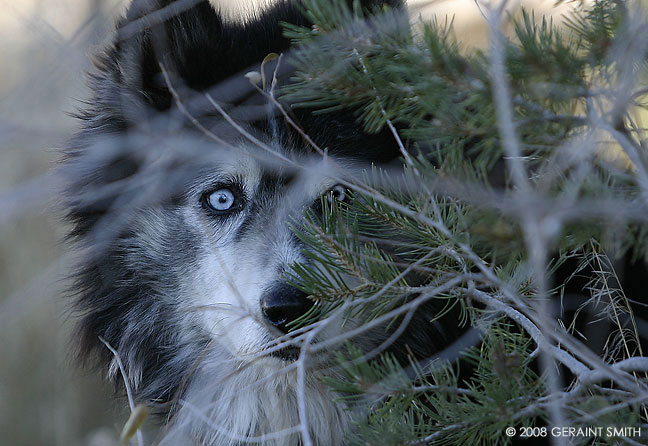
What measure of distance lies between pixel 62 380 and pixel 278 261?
2695mm

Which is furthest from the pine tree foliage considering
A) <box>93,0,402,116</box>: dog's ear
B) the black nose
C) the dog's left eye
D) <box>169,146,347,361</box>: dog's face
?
<box>93,0,402,116</box>: dog's ear

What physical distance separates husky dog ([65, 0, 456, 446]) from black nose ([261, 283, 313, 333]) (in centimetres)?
27

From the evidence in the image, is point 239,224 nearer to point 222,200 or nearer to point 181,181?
point 222,200

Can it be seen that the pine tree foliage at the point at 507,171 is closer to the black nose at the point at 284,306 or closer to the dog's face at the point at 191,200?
the black nose at the point at 284,306

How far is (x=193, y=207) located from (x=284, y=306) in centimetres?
81

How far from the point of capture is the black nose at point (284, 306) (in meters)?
1.94

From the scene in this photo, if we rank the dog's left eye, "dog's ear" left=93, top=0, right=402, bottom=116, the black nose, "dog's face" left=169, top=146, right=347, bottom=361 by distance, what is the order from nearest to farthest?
the black nose
"dog's face" left=169, top=146, right=347, bottom=361
"dog's ear" left=93, top=0, right=402, bottom=116
the dog's left eye

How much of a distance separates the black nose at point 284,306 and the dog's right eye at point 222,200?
0.66 m

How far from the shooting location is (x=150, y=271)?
2.60m

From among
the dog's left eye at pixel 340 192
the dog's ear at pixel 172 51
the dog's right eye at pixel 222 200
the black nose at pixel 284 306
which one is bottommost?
the black nose at pixel 284 306

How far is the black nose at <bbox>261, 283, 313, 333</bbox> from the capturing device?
76.5 inches

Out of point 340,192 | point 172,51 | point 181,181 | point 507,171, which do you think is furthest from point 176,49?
point 507,171

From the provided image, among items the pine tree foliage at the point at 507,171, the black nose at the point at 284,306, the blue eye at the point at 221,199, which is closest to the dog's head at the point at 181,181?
the blue eye at the point at 221,199

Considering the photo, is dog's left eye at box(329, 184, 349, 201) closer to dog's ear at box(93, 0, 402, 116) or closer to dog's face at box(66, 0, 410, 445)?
dog's face at box(66, 0, 410, 445)
